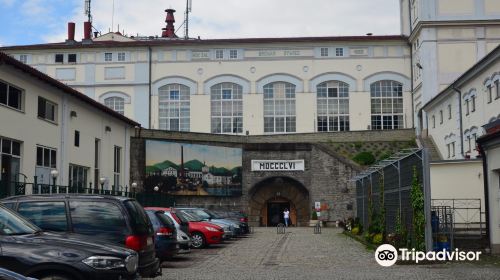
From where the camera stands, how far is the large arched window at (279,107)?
2355 inches

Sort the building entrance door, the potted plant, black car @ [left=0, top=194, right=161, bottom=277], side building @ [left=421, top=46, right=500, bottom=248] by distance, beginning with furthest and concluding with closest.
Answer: the building entrance door
the potted plant
side building @ [left=421, top=46, right=500, bottom=248]
black car @ [left=0, top=194, right=161, bottom=277]

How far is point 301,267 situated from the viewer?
17.3 meters

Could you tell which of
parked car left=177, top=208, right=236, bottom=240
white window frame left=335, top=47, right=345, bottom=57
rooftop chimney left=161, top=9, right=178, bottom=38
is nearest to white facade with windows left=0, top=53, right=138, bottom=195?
parked car left=177, top=208, right=236, bottom=240

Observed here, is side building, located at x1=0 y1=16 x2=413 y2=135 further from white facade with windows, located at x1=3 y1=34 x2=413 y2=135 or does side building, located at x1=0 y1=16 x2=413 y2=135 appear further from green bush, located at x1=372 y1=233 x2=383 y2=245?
green bush, located at x1=372 y1=233 x2=383 y2=245

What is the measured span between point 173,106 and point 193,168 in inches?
549

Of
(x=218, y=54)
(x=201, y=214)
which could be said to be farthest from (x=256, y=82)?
(x=201, y=214)

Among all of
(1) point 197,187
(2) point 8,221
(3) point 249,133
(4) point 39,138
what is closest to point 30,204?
(2) point 8,221

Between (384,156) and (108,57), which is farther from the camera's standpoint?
(108,57)

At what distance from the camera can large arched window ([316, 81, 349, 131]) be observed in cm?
5956

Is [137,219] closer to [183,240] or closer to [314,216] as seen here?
[183,240]

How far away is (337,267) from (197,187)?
31459 millimetres

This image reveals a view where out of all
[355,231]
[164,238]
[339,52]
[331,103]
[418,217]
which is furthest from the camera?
[339,52]

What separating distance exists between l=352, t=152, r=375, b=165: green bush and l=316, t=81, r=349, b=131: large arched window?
30.0 ft

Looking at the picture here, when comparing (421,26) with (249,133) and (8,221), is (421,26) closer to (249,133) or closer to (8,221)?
(249,133)
